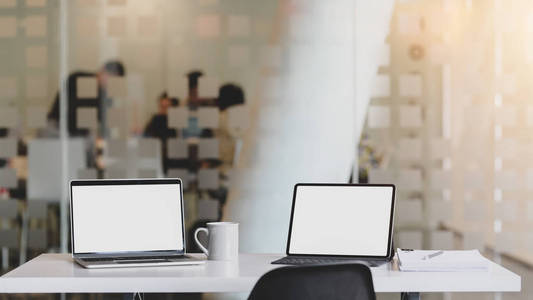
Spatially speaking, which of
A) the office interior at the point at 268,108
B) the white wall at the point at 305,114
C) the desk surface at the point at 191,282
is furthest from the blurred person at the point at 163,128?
the desk surface at the point at 191,282

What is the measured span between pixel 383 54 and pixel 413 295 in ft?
7.06

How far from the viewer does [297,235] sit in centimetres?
272

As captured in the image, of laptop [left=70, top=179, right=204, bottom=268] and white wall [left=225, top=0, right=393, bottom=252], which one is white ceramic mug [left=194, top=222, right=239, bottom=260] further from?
white wall [left=225, top=0, right=393, bottom=252]

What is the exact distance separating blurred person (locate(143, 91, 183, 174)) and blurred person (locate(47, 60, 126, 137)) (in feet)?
0.89

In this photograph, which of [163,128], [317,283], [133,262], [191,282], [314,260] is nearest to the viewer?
[317,283]

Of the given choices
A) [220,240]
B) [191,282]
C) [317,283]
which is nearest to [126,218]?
[220,240]

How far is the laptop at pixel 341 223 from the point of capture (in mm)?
2652

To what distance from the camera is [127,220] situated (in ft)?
8.84

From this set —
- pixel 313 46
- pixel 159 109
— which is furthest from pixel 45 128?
pixel 313 46

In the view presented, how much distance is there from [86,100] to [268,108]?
3.54 feet

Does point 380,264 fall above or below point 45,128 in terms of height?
below

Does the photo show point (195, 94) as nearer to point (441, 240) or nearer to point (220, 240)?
point (441, 240)

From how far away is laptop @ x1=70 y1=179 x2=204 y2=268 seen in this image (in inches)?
104

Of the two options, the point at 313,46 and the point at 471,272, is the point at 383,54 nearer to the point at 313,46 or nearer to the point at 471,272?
the point at 313,46
